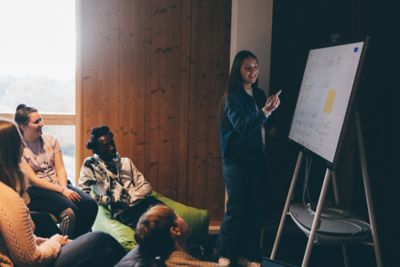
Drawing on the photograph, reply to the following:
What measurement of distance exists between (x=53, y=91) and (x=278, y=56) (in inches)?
73.7

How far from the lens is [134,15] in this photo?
3783mm

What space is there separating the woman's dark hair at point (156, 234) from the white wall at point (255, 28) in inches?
79.2

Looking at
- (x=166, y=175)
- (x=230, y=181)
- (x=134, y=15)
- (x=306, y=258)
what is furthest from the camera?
(x=166, y=175)

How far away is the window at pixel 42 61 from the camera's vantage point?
3.79 metres

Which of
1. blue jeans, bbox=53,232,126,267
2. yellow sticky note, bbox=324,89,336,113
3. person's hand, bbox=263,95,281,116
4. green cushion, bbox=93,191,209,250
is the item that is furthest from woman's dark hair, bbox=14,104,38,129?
yellow sticky note, bbox=324,89,336,113

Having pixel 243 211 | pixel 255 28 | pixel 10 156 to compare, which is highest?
pixel 255 28

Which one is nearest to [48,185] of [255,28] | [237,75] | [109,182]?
[109,182]

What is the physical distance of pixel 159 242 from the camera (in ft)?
6.14

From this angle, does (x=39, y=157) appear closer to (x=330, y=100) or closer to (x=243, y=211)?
(x=243, y=211)

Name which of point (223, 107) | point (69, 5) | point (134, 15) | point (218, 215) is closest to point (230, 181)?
point (223, 107)

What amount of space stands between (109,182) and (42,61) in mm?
1267

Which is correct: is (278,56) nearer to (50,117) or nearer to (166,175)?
(166,175)

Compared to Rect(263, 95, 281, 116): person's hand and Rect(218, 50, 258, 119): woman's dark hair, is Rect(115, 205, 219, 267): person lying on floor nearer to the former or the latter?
Rect(263, 95, 281, 116): person's hand

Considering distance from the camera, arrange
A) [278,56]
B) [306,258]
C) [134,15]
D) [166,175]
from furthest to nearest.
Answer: [166,175] < [134,15] < [278,56] < [306,258]
